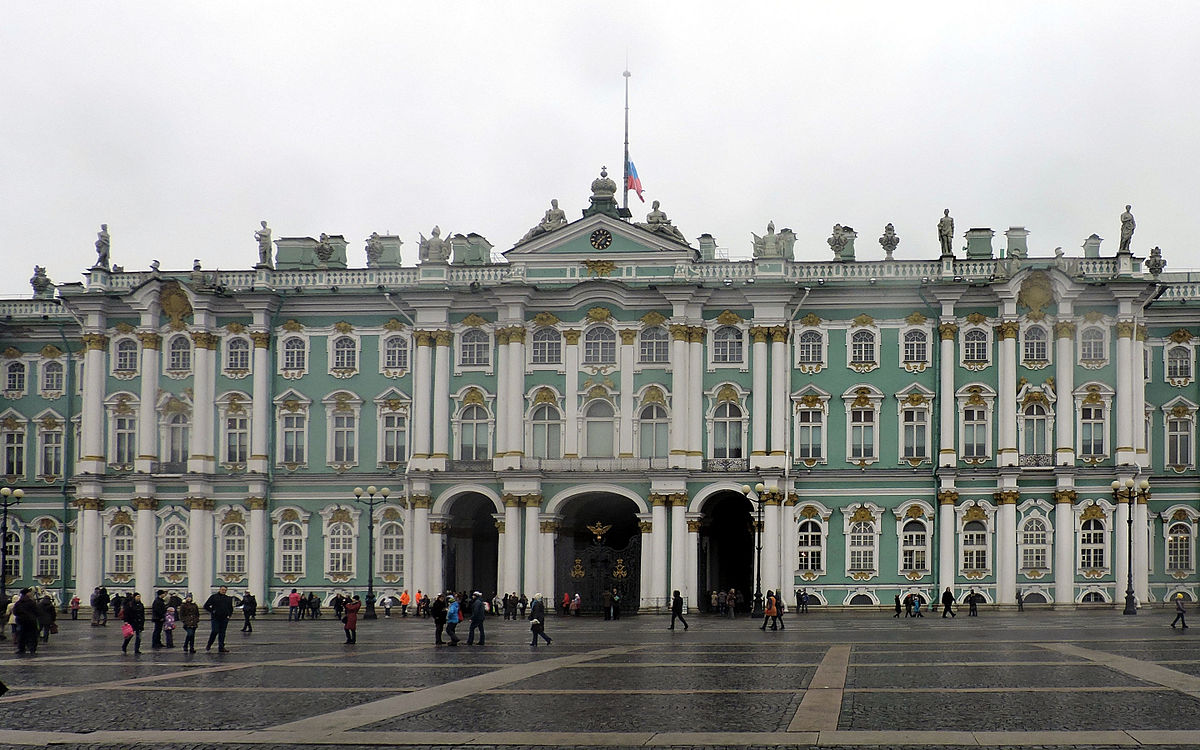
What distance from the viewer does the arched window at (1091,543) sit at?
223 feet

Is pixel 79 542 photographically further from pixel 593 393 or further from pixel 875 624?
pixel 875 624

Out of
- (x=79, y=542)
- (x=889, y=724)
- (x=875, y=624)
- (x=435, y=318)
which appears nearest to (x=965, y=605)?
(x=875, y=624)

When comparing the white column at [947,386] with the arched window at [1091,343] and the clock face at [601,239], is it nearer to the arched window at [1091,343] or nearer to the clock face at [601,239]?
the arched window at [1091,343]

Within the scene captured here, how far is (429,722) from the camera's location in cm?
2294

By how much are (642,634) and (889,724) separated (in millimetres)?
27791

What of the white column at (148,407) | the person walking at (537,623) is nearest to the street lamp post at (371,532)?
the white column at (148,407)

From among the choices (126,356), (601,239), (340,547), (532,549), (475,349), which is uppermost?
(601,239)

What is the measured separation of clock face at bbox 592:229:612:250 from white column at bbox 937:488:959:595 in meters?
19.5

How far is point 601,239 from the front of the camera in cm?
7056

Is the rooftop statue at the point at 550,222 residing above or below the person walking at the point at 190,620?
above

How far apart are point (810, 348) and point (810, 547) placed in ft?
30.8

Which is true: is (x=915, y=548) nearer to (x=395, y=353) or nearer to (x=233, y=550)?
(x=395, y=353)

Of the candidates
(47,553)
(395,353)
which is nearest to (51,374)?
(47,553)

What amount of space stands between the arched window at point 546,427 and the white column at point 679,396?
17.8ft
